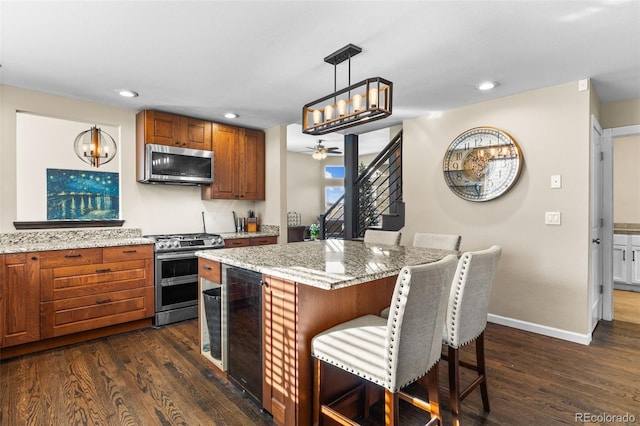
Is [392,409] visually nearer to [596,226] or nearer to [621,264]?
[596,226]

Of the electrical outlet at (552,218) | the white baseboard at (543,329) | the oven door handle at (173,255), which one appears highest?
the electrical outlet at (552,218)

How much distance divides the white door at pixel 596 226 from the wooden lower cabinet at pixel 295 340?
2652mm

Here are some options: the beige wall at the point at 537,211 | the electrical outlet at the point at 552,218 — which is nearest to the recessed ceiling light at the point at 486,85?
the beige wall at the point at 537,211

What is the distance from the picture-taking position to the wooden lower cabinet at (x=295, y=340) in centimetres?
172

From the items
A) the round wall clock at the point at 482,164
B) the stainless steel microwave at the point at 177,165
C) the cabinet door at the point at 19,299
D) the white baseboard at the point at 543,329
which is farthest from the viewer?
the stainless steel microwave at the point at 177,165

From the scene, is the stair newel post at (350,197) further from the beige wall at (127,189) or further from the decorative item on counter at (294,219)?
the decorative item on counter at (294,219)

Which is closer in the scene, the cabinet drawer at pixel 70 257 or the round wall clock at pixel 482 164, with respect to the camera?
the cabinet drawer at pixel 70 257

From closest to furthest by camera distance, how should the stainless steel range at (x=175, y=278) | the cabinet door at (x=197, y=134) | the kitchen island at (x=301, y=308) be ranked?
the kitchen island at (x=301, y=308), the stainless steel range at (x=175, y=278), the cabinet door at (x=197, y=134)

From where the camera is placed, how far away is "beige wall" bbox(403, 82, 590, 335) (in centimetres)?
309

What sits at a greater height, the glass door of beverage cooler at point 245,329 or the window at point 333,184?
the window at point 333,184

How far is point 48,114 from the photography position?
11.3ft

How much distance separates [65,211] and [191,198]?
1.36 metres

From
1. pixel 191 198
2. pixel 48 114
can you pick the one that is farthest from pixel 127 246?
pixel 48 114

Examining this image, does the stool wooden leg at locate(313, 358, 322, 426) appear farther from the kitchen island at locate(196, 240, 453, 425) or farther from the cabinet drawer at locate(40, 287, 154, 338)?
the cabinet drawer at locate(40, 287, 154, 338)
